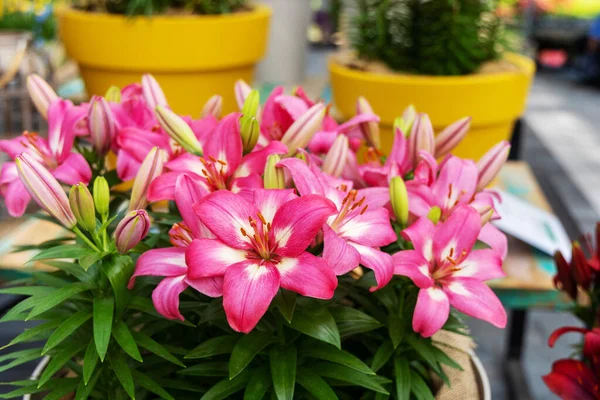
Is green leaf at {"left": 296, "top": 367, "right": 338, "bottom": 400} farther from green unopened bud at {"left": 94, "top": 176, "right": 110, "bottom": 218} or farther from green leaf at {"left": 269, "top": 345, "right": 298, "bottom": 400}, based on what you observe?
green unopened bud at {"left": 94, "top": 176, "right": 110, "bottom": 218}

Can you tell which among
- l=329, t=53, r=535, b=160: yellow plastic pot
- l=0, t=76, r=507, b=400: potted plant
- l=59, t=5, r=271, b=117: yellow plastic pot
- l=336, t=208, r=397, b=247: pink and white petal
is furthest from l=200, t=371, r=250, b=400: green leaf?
l=59, t=5, r=271, b=117: yellow plastic pot

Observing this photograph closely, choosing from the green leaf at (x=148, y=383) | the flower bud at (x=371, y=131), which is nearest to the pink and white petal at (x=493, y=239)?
the flower bud at (x=371, y=131)

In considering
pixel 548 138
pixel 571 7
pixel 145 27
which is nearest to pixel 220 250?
Answer: pixel 145 27

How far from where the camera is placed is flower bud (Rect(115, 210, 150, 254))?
0.38m

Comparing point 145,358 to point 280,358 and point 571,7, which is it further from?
point 571,7

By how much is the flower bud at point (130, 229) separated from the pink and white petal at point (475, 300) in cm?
18

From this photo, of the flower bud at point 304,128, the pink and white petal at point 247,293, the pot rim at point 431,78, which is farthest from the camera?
the pot rim at point 431,78

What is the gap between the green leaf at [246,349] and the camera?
37 centimetres

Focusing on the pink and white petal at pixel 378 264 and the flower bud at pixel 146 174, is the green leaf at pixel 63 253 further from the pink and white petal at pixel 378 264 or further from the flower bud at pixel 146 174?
the pink and white petal at pixel 378 264

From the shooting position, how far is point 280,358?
15.7 inches

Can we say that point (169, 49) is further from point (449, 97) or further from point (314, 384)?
point (314, 384)

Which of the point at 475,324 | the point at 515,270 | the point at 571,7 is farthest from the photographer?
the point at 571,7

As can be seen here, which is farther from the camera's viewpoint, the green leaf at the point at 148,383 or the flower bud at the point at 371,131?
the flower bud at the point at 371,131

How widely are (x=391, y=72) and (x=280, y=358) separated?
58cm
